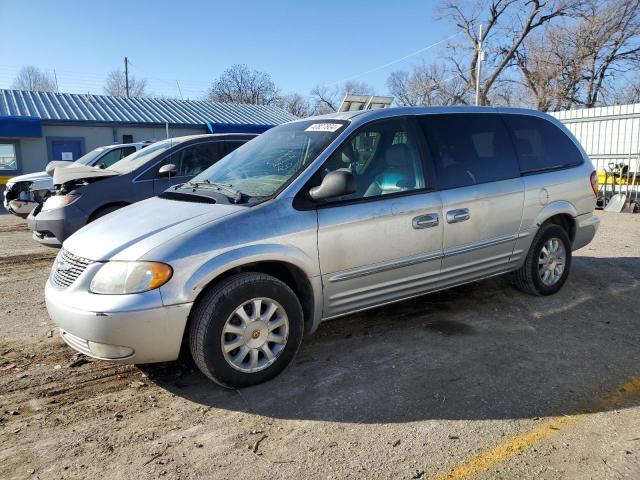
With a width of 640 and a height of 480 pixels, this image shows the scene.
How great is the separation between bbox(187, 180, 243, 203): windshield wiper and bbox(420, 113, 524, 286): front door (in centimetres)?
167

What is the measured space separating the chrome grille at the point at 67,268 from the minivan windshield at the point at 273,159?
1151mm

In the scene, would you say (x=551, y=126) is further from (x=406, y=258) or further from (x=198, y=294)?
(x=198, y=294)

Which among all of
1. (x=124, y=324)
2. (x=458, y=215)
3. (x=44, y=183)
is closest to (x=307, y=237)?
(x=124, y=324)

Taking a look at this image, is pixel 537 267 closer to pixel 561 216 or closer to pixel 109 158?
pixel 561 216

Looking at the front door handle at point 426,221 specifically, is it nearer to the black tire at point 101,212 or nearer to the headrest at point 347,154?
the headrest at point 347,154

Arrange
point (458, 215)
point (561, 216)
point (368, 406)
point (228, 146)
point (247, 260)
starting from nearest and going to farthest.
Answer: point (368, 406)
point (247, 260)
point (458, 215)
point (561, 216)
point (228, 146)

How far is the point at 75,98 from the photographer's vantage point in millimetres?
25375

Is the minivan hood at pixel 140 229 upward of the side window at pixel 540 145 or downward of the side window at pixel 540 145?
downward

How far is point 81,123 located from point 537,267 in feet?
71.9

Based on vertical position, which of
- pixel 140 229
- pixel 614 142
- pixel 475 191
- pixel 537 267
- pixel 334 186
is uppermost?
pixel 614 142

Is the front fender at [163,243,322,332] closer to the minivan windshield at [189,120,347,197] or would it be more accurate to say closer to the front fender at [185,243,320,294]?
the front fender at [185,243,320,294]

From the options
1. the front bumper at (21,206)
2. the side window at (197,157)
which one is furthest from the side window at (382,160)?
the front bumper at (21,206)

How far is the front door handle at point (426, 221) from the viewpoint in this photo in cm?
407

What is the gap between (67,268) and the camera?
3457mm
